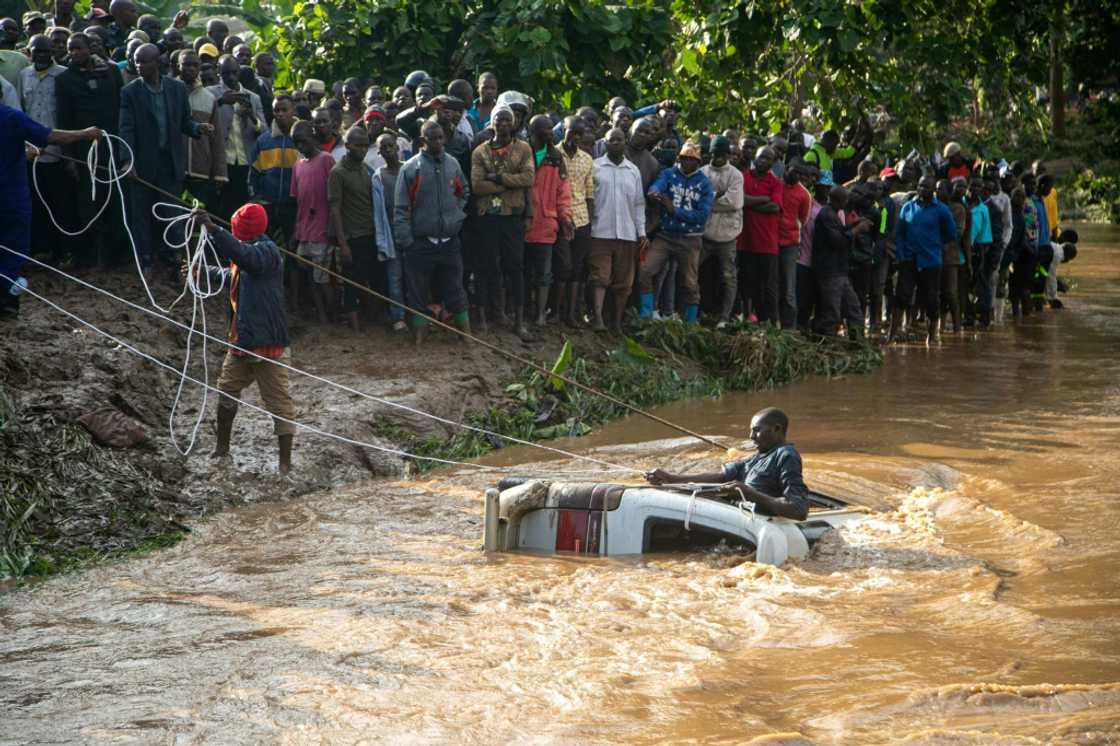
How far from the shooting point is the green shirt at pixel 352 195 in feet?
41.0

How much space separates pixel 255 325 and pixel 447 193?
3.08 meters

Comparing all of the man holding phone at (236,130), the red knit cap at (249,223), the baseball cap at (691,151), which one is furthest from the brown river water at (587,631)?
the baseball cap at (691,151)

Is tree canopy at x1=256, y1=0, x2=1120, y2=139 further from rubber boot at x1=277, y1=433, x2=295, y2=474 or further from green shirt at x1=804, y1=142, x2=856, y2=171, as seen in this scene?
rubber boot at x1=277, y1=433, x2=295, y2=474

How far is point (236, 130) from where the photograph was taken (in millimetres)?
12938

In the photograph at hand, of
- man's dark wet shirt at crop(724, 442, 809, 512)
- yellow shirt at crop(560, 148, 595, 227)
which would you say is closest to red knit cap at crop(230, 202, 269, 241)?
man's dark wet shirt at crop(724, 442, 809, 512)

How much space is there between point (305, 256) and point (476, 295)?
1.70 m

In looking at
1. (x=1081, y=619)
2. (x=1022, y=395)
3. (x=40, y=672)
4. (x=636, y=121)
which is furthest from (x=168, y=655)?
(x=1022, y=395)

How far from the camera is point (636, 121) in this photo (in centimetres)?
A: 1427

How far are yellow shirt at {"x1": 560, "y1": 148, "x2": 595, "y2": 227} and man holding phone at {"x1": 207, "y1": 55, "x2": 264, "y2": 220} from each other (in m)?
2.88

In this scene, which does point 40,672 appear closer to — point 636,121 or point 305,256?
point 305,256

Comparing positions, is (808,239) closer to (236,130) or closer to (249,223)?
(236,130)

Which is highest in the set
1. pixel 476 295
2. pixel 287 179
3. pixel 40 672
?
pixel 287 179

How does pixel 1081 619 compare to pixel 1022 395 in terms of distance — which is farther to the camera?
pixel 1022 395

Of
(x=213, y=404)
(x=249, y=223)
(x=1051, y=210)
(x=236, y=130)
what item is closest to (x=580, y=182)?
(x=236, y=130)
